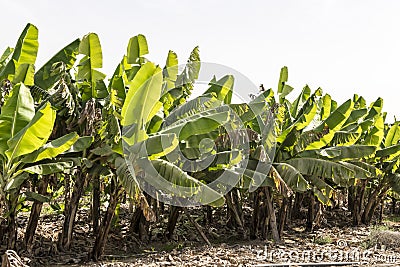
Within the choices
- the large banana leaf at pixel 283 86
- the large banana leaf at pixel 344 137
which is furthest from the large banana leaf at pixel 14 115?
the large banana leaf at pixel 344 137

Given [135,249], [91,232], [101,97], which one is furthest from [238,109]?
[91,232]

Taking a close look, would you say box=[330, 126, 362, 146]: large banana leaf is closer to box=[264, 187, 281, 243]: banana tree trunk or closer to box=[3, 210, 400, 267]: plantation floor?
box=[264, 187, 281, 243]: banana tree trunk

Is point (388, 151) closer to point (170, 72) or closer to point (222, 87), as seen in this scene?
point (222, 87)

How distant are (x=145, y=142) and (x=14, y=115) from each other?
2.08m

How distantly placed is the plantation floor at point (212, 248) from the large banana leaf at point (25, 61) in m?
3.11

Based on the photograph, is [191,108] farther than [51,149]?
Yes

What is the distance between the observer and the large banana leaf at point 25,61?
805cm

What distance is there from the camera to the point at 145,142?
7.79m

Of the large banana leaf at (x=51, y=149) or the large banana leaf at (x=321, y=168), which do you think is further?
the large banana leaf at (x=321, y=168)

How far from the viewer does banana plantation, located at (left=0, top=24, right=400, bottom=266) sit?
7.29m

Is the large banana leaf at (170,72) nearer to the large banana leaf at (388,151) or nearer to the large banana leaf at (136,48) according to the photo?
the large banana leaf at (136,48)

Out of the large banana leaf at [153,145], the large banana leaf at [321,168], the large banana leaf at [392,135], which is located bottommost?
the large banana leaf at [321,168]

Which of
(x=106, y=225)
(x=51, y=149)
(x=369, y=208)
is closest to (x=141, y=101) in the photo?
(x=51, y=149)

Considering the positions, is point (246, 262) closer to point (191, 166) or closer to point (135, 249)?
point (191, 166)
